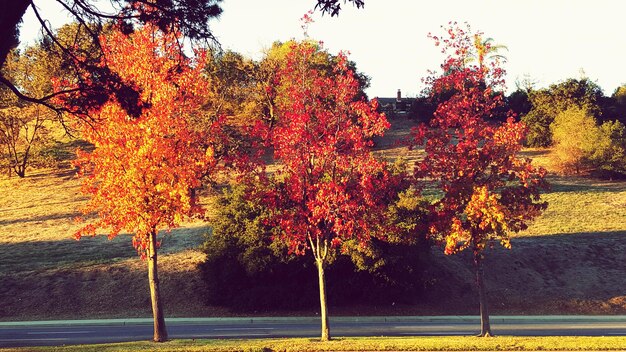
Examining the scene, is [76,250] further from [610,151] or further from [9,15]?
[610,151]

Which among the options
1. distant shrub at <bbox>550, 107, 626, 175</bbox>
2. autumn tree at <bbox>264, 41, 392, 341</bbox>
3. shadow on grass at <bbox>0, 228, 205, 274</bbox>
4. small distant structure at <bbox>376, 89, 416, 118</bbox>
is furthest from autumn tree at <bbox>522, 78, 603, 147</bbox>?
autumn tree at <bbox>264, 41, 392, 341</bbox>

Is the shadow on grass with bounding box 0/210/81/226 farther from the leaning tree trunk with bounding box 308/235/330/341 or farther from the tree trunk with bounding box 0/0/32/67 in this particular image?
the tree trunk with bounding box 0/0/32/67

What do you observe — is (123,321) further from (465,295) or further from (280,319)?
(465,295)

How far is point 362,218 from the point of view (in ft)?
58.7

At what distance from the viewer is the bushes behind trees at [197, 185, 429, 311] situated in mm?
28047

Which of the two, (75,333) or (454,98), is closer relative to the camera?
(454,98)

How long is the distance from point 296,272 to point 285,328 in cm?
530

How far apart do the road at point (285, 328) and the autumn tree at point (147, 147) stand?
4.84 meters

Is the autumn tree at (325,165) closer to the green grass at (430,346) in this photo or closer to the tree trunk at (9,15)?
the green grass at (430,346)

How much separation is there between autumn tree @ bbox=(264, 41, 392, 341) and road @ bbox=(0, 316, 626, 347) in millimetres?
4991

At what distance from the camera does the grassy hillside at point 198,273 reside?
28078 mm

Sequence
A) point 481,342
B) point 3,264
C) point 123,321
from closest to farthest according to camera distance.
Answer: point 481,342, point 123,321, point 3,264

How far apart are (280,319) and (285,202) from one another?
9.27 meters

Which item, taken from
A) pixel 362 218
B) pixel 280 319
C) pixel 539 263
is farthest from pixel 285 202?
pixel 539 263
